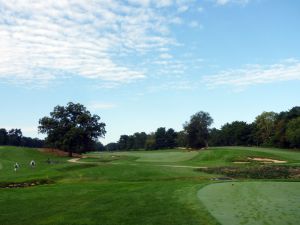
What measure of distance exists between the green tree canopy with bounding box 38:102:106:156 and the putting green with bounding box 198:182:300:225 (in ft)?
208

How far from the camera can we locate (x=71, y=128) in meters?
86.9

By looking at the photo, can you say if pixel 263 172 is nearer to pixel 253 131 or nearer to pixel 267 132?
pixel 267 132

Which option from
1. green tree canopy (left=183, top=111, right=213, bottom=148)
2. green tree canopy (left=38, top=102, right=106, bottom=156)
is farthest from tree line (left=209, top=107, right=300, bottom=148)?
green tree canopy (left=38, top=102, right=106, bottom=156)

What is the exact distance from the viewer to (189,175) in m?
40.7

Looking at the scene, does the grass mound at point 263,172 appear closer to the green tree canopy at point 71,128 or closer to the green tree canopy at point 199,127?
the green tree canopy at point 71,128

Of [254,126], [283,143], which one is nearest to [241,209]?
[283,143]

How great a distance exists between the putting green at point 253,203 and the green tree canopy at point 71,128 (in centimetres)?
6355

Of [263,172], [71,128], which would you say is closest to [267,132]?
[71,128]

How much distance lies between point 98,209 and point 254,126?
14277 centimetres

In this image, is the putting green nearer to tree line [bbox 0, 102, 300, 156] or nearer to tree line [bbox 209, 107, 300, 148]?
tree line [bbox 0, 102, 300, 156]

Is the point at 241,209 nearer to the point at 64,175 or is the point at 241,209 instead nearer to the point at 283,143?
the point at 64,175

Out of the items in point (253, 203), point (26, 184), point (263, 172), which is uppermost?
point (26, 184)

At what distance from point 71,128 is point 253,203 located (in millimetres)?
71237

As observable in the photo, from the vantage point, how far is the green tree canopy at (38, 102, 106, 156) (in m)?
86.5
